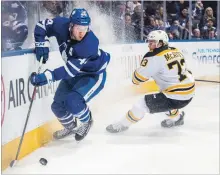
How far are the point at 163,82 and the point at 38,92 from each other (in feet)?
2.07

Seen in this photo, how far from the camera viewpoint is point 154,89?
233cm

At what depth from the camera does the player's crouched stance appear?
6.85ft

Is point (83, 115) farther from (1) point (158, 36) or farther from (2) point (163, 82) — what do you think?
(2) point (163, 82)

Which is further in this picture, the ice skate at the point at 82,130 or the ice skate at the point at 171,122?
the ice skate at the point at 171,122

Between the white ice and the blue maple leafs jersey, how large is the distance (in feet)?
1.07

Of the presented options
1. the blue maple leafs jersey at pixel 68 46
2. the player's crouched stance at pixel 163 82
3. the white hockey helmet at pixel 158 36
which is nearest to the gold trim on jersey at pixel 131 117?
the player's crouched stance at pixel 163 82

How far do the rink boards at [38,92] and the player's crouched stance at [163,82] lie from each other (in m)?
0.05

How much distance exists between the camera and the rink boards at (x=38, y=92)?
1.67m

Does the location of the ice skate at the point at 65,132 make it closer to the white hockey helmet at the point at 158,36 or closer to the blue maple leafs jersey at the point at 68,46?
the blue maple leafs jersey at the point at 68,46

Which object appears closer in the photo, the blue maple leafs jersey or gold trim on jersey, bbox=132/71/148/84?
the blue maple leafs jersey

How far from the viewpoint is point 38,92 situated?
1880 mm

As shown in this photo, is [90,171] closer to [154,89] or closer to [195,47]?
[154,89]

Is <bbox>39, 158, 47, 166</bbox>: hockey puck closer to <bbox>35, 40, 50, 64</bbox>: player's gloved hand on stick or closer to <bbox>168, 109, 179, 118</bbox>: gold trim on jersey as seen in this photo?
<bbox>35, 40, 50, 64</bbox>: player's gloved hand on stick

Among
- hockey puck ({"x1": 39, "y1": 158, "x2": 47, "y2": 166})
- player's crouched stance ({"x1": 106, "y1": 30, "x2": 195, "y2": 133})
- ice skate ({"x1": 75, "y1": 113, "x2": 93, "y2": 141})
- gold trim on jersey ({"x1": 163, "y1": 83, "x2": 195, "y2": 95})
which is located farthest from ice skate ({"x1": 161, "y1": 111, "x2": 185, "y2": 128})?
hockey puck ({"x1": 39, "y1": 158, "x2": 47, "y2": 166})
